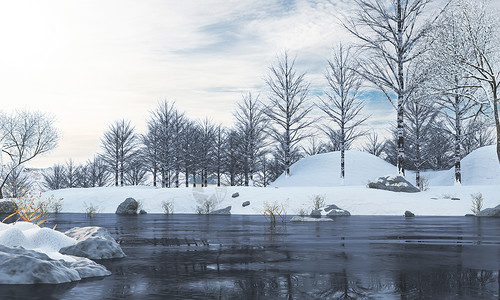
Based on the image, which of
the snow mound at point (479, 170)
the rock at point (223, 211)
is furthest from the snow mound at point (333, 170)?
the rock at point (223, 211)

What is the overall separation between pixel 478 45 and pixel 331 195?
10.5 m

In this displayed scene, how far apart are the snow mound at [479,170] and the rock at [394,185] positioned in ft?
48.2

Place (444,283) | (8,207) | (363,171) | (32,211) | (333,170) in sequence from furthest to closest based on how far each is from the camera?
(333,170)
(363,171)
(8,207)
(32,211)
(444,283)

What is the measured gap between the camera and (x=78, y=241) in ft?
26.9

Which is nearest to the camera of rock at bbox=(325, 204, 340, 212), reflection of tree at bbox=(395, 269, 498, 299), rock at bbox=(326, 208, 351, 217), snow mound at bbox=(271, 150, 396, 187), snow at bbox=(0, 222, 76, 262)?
reflection of tree at bbox=(395, 269, 498, 299)

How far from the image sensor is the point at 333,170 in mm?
43062

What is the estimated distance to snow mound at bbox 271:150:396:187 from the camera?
4022cm

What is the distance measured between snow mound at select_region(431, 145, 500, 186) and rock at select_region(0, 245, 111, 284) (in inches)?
1505

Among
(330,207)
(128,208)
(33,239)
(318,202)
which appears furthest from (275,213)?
(33,239)

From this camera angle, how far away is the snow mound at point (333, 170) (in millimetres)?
40219

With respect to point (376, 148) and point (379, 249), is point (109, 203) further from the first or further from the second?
point (376, 148)

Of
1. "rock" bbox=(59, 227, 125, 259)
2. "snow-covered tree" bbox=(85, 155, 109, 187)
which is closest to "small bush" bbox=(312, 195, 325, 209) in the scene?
"rock" bbox=(59, 227, 125, 259)

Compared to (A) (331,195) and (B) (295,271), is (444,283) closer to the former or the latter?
(B) (295,271)

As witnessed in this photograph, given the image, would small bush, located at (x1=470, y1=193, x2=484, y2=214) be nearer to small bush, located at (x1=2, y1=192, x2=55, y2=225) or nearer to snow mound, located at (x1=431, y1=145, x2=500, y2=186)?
snow mound, located at (x1=431, y1=145, x2=500, y2=186)
